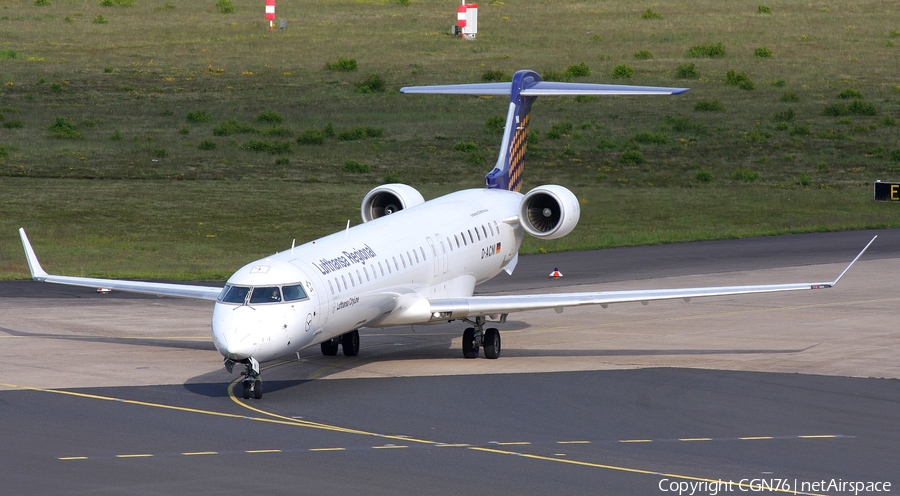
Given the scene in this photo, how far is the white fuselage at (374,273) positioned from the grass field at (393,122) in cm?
1340

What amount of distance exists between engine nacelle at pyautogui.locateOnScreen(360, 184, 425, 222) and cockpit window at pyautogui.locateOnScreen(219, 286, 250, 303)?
30.0 feet

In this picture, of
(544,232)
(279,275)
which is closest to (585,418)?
(279,275)

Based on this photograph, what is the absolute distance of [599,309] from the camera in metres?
36.1

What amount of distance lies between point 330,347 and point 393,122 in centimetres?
4971

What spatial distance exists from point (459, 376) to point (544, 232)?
20.8 ft

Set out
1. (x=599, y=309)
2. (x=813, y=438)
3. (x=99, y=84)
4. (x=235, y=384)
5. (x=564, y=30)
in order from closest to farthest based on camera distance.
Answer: (x=813, y=438), (x=235, y=384), (x=599, y=309), (x=99, y=84), (x=564, y=30)

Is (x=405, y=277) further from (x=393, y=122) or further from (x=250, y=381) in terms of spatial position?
(x=393, y=122)

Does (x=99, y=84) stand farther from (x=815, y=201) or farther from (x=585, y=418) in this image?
(x=585, y=418)

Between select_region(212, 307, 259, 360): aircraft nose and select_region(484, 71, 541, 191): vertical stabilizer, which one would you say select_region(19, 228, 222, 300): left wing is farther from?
select_region(484, 71, 541, 191): vertical stabilizer

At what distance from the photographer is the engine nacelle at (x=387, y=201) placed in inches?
1268

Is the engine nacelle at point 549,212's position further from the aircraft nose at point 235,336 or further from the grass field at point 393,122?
the grass field at point 393,122

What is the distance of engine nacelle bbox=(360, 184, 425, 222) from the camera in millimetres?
32219

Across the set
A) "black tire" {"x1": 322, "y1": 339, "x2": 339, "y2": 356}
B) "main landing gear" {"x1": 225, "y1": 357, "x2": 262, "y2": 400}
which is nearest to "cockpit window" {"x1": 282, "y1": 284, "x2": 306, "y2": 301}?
Answer: "main landing gear" {"x1": 225, "y1": 357, "x2": 262, "y2": 400}

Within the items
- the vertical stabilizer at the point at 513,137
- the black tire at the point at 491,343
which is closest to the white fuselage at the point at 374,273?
the vertical stabilizer at the point at 513,137
